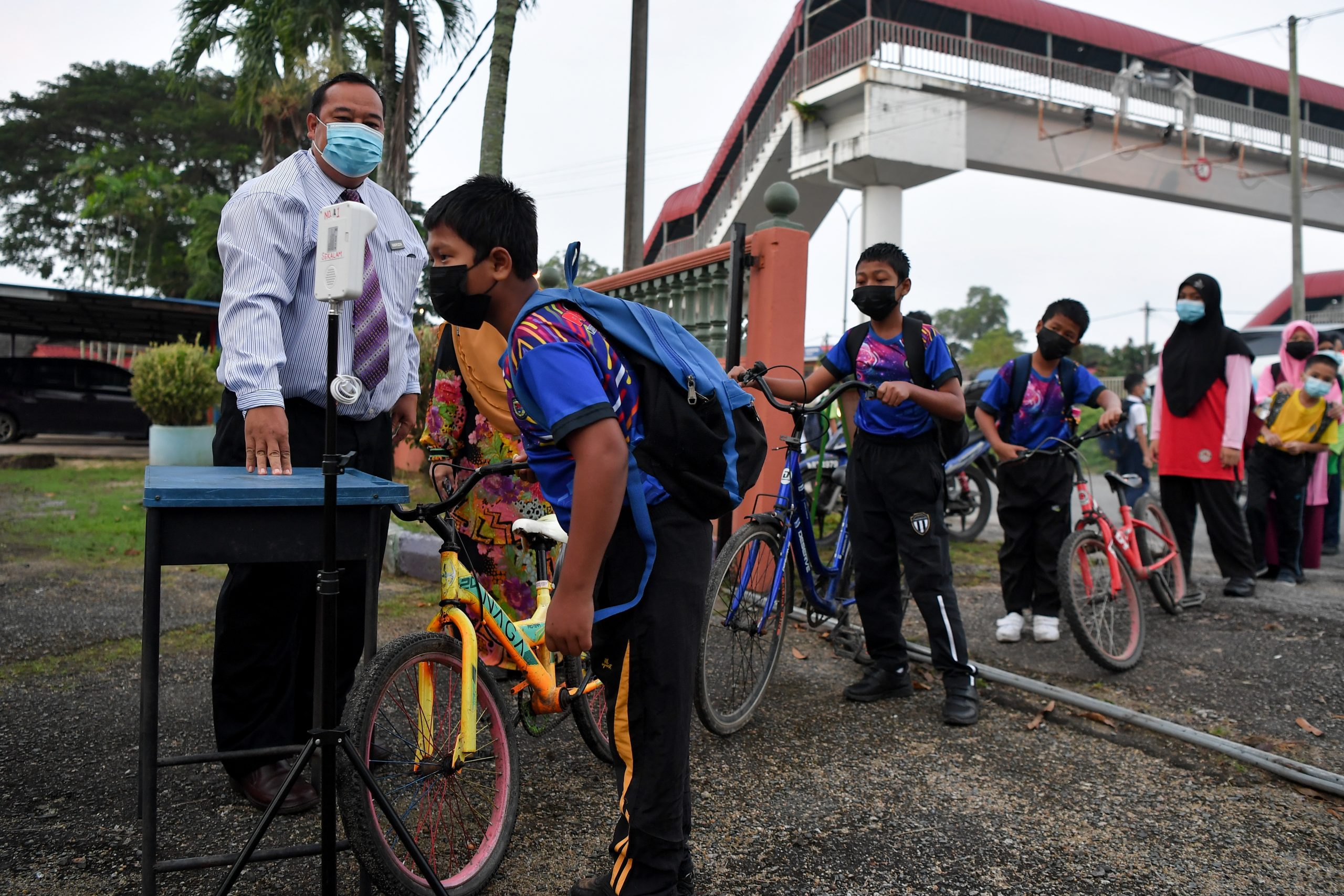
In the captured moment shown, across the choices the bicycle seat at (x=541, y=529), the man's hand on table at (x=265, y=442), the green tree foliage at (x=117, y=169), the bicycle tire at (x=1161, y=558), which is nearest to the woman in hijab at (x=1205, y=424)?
the bicycle tire at (x=1161, y=558)

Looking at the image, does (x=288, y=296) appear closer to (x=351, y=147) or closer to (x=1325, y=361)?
(x=351, y=147)

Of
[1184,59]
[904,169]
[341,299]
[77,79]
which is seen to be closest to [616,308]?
[341,299]

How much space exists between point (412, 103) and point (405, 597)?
8835mm

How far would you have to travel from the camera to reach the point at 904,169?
18984 millimetres

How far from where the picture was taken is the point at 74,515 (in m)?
8.89

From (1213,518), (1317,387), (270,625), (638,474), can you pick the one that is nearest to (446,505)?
(638,474)

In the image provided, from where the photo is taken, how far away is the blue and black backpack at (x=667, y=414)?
204 cm

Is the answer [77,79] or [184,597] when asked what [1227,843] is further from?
[77,79]

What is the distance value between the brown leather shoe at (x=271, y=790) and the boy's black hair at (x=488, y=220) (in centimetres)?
173

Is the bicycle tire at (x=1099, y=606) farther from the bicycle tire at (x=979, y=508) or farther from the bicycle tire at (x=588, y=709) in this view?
the bicycle tire at (x=979, y=508)

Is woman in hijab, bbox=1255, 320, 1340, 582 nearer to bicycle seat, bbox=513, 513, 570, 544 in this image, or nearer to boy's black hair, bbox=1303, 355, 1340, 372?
boy's black hair, bbox=1303, 355, 1340, 372

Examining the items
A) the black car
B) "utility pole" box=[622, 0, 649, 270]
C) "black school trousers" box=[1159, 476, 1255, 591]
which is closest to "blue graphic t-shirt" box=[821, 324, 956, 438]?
"black school trousers" box=[1159, 476, 1255, 591]

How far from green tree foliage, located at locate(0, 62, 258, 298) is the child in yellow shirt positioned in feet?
104

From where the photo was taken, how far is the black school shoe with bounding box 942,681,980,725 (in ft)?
12.3
